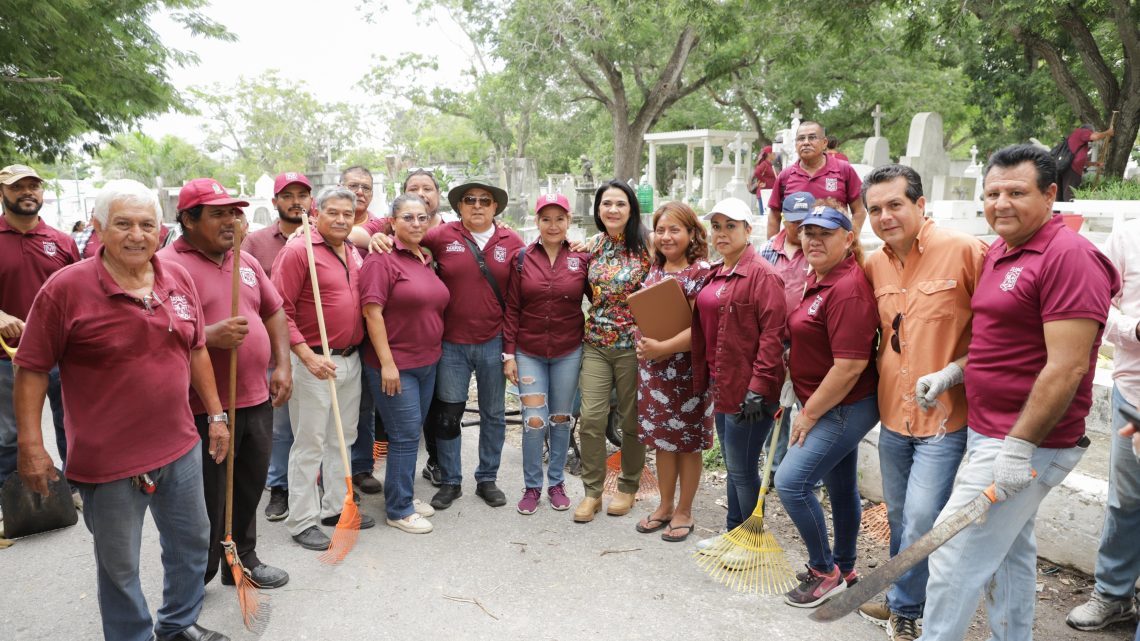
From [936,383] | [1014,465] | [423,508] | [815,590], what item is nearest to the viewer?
[1014,465]

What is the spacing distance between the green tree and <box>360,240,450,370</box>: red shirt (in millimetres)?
4095

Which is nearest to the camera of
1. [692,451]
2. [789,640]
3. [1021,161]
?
[1021,161]

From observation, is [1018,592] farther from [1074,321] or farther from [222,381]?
[222,381]

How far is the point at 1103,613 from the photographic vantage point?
10.5 ft

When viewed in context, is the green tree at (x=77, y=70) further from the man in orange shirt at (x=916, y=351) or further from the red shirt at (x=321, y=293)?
the man in orange shirt at (x=916, y=351)

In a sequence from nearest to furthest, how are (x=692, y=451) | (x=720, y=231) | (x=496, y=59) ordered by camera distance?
(x=720, y=231), (x=692, y=451), (x=496, y=59)

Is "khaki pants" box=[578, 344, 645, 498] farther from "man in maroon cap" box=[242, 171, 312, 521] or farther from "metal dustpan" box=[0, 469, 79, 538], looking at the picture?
"metal dustpan" box=[0, 469, 79, 538]

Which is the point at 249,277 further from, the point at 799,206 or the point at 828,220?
the point at 799,206

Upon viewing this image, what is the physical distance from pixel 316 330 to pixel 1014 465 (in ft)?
11.2

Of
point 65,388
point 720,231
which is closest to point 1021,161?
point 720,231

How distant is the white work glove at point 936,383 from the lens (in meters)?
2.81

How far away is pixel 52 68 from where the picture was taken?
7.82 m

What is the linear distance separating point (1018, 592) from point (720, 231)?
2.04 metres

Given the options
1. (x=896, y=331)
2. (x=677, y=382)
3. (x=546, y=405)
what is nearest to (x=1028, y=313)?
(x=896, y=331)
